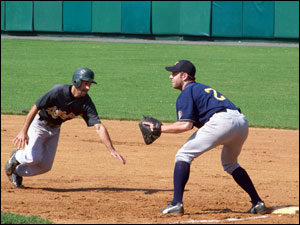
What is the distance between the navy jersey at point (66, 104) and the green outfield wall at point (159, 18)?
22538mm

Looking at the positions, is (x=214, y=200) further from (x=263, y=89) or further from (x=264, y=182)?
(x=263, y=89)

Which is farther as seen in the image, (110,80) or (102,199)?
(110,80)

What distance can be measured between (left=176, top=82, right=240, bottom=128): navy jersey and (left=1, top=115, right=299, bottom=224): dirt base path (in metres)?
1.04

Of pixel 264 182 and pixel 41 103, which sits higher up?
pixel 41 103

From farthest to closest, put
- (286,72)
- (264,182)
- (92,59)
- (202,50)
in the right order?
(202,50)
(92,59)
(286,72)
(264,182)

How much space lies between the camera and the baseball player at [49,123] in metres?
7.72

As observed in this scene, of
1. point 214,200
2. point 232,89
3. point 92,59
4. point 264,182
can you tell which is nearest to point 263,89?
point 232,89

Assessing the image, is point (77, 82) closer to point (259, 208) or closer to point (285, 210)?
point (259, 208)

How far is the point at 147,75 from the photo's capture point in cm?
2100

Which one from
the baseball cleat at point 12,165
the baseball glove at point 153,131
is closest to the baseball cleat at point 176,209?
the baseball glove at point 153,131

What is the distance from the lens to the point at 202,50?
2752 cm

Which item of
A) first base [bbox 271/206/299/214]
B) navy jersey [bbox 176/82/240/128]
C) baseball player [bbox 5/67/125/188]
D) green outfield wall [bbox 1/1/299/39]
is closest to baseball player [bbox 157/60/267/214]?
navy jersey [bbox 176/82/240/128]

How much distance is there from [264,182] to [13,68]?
14.6 m

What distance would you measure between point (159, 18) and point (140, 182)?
22414 millimetres
